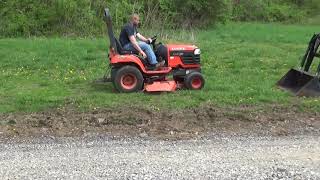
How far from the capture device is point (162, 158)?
7.31m

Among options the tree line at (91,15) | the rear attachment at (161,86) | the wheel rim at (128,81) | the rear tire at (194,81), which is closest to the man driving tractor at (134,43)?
the rear attachment at (161,86)

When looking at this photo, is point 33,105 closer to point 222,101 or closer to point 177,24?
point 222,101

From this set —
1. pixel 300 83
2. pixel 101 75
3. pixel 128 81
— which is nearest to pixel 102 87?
pixel 128 81

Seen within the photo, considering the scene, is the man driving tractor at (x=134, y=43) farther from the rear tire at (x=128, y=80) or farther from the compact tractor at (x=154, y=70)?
the rear tire at (x=128, y=80)

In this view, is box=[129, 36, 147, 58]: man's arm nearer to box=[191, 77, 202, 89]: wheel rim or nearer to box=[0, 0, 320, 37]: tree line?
box=[191, 77, 202, 89]: wheel rim

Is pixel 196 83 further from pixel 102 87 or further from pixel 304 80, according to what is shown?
pixel 304 80

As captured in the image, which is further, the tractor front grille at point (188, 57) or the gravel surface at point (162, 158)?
the tractor front grille at point (188, 57)

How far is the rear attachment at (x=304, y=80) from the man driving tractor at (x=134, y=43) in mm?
2732

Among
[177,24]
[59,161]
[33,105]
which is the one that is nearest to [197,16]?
[177,24]

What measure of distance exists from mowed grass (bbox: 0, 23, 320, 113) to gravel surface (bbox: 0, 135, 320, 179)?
192 centimetres

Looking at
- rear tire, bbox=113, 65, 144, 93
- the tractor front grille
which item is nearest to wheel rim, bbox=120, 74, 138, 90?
rear tire, bbox=113, 65, 144, 93

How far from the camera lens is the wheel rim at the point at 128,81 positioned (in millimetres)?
11252

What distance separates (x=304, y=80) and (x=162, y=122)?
3882mm

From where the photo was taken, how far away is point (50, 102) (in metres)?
10.4
